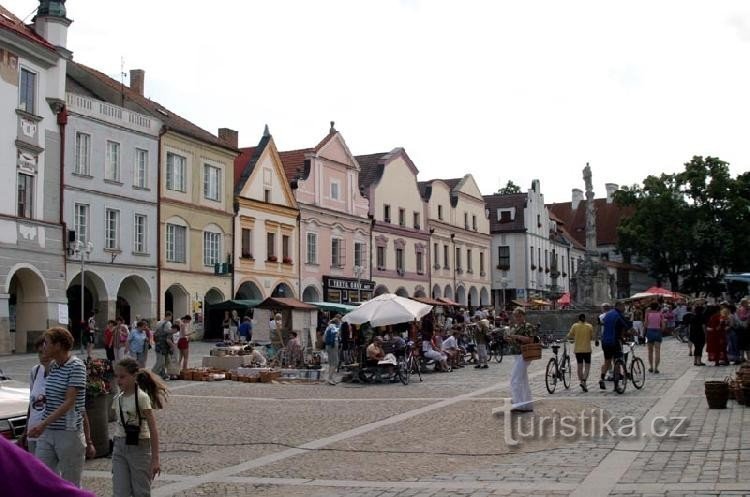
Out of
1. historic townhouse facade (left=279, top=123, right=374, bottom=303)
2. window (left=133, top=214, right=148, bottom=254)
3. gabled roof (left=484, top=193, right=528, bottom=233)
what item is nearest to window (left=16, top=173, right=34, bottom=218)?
window (left=133, top=214, right=148, bottom=254)

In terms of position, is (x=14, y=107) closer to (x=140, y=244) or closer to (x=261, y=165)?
(x=140, y=244)

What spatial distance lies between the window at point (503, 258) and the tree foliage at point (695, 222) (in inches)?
350

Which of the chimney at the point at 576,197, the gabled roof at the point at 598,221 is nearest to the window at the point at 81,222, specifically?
the gabled roof at the point at 598,221

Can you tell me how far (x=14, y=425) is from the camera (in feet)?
33.2

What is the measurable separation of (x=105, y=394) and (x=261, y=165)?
36825 millimetres

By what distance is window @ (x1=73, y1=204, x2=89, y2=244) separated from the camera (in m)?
36.2

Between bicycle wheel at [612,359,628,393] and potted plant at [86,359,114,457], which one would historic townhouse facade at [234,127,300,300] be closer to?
bicycle wheel at [612,359,628,393]

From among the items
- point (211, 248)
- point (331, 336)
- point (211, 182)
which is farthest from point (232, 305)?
point (331, 336)

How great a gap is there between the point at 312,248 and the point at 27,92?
845 inches

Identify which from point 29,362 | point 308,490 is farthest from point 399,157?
point 308,490

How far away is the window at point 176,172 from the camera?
41719 millimetres

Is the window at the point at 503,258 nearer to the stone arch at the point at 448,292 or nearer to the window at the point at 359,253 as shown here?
the stone arch at the point at 448,292

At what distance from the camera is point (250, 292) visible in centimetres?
4725

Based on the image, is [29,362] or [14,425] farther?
[29,362]
